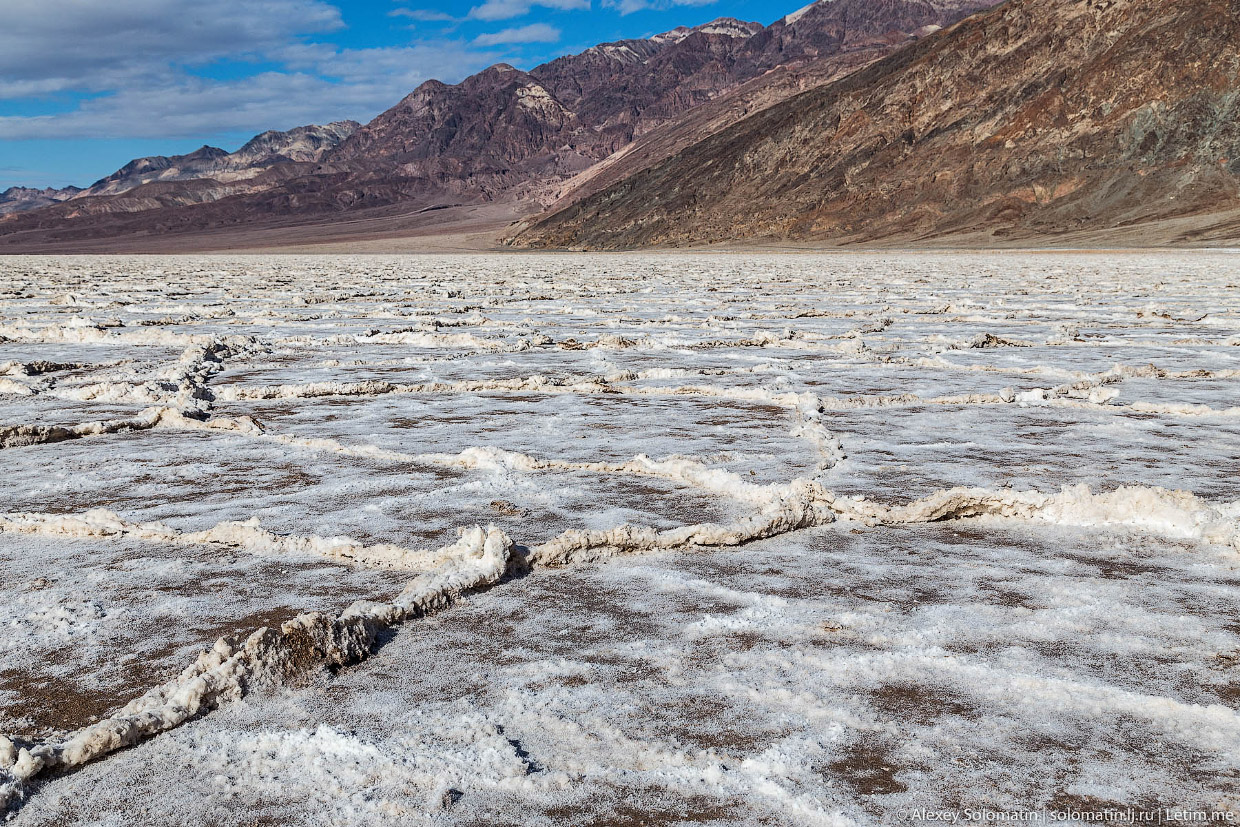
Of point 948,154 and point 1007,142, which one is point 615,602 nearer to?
point 1007,142

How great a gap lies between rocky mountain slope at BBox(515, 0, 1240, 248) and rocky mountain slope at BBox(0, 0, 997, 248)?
71.6 feet

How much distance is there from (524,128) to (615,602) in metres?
137

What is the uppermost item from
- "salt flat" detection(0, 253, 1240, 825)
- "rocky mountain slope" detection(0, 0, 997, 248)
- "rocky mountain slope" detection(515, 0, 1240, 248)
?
"rocky mountain slope" detection(0, 0, 997, 248)

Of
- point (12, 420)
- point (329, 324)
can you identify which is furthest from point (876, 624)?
point (329, 324)

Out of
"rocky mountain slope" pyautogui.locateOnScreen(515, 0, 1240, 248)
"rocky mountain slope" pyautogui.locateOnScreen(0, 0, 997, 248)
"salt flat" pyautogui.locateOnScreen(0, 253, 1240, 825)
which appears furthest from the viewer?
"rocky mountain slope" pyautogui.locateOnScreen(0, 0, 997, 248)

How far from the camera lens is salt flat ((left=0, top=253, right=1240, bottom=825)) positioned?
141cm

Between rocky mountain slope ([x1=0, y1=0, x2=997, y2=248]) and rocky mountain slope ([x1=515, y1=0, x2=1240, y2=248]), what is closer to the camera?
rocky mountain slope ([x1=515, y1=0, x2=1240, y2=248])

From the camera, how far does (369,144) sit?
16175cm

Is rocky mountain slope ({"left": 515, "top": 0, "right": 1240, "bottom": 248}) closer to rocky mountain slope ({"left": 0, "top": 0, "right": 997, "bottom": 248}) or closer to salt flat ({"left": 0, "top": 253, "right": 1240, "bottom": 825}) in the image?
rocky mountain slope ({"left": 0, "top": 0, "right": 997, "bottom": 248})

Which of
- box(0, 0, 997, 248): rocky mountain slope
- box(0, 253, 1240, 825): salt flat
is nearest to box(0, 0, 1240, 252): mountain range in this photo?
box(0, 0, 997, 248): rocky mountain slope

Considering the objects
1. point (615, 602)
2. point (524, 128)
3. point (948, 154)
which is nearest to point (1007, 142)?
point (948, 154)

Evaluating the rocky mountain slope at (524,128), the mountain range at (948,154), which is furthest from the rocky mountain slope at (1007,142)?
the rocky mountain slope at (524,128)

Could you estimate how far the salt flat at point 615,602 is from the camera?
1.41 meters

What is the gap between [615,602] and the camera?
6.86 feet
